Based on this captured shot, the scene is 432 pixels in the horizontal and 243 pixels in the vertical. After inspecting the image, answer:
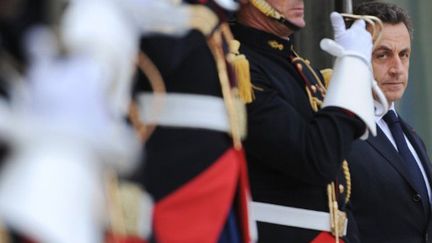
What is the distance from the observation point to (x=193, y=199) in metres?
1.79

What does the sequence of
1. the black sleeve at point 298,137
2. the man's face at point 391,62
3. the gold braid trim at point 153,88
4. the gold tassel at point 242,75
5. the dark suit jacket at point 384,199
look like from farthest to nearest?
the man's face at point 391,62, the dark suit jacket at point 384,199, the black sleeve at point 298,137, the gold tassel at point 242,75, the gold braid trim at point 153,88

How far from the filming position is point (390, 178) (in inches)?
121

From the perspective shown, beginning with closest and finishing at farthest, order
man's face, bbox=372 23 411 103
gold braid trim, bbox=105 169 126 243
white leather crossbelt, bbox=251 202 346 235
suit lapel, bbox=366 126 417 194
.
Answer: gold braid trim, bbox=105 169 126 243
white leather crossbelt, bbox=251 202 346 235
suit lapel, bbox=366 126 417 194
man's face, bbox=372 23 411 103

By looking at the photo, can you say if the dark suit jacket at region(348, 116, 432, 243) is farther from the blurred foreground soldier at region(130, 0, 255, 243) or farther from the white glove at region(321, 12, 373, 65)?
the blurred foreground soldier at region(130, 0, 255, 243)

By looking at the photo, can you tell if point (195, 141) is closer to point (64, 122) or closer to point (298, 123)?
point (298, 123)

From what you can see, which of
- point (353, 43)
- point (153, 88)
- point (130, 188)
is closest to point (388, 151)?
point (353, 43)

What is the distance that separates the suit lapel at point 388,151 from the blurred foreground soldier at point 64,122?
6.52 feet

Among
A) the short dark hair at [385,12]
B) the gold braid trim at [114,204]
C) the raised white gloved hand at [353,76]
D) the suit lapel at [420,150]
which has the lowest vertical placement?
the suit lapel at [420,150]

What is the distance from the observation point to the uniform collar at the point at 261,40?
2.60 m

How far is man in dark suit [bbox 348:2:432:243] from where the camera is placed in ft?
9.80

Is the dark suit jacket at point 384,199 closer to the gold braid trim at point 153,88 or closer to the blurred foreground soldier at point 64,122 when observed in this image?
the gold braid trim at point 153,88

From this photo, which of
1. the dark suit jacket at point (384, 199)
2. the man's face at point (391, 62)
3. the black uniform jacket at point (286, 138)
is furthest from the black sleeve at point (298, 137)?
the man's face at point (391, 62)

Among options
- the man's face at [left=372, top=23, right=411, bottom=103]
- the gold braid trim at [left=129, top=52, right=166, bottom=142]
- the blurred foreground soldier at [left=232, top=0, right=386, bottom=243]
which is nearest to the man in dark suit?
the man's face at [left=372, top=23, right=411, bottom=103]

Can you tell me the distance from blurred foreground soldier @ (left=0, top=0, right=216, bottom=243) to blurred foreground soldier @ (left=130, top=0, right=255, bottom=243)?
461 mm
